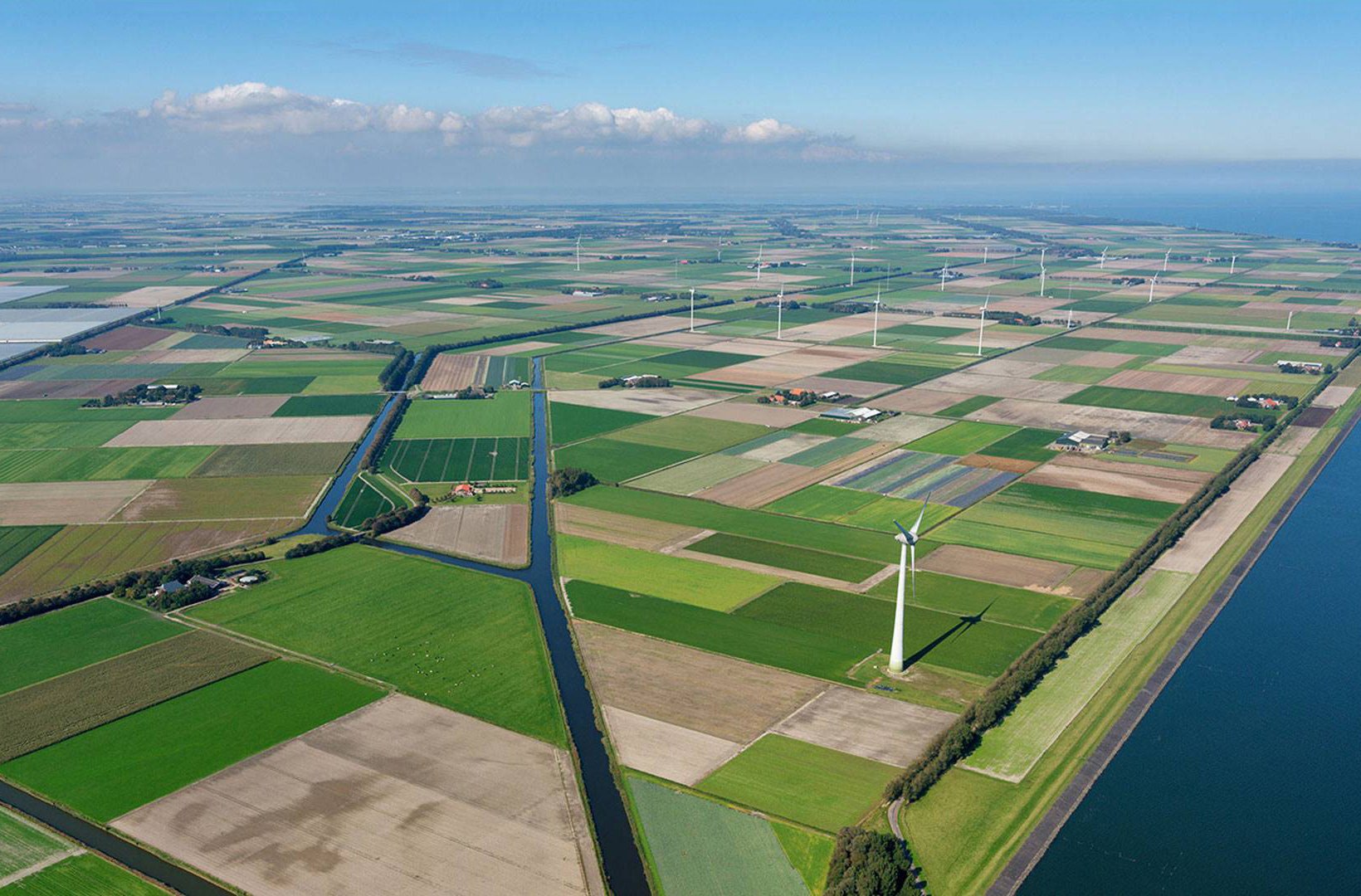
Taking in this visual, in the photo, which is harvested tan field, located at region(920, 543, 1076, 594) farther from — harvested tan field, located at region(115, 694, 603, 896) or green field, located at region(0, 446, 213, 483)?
green field, located at region(0, 446, 213, 483)

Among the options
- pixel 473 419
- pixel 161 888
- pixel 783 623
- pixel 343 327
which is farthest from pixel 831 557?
pixel 343 327

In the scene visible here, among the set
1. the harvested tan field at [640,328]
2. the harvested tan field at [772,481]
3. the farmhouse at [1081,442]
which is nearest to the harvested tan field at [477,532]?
the harvested tan field at [772,481]

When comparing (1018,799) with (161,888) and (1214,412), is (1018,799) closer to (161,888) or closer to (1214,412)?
(161,888)

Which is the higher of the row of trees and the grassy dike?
the row of trees

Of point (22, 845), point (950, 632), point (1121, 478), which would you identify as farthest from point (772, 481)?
point (22, 845)

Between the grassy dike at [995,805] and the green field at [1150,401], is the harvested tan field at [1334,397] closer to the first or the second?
the green field at [1150,401]

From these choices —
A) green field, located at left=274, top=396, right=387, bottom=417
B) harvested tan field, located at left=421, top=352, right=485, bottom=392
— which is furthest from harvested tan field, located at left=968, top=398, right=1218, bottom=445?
green field, located at left=274, top=396, right=387, bottom=417

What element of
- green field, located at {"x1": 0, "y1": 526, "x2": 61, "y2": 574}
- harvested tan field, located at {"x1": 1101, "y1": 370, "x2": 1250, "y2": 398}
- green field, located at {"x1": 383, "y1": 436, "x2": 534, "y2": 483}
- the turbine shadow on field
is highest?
harvested tan field, located at {"x1": 1101, "y1": 370, "x2": 1250, "y2": 398}
